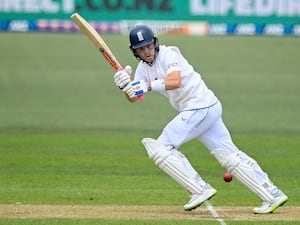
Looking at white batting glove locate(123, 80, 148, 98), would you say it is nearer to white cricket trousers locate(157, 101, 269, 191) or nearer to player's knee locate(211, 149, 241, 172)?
white cricket trousers locate(157, 101, 269, 191)

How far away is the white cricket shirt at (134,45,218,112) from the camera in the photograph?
10.5 m

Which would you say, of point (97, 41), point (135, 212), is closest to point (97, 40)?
point (97, 41)

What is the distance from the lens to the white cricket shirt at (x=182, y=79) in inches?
413

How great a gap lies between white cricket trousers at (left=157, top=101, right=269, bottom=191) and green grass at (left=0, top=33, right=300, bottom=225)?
853mm

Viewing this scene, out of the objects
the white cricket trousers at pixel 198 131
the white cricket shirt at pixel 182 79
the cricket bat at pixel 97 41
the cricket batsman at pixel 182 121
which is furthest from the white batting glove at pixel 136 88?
the cricket bat at pixel 97 41

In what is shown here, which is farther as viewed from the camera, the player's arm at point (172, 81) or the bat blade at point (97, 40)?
the bat blade at point (97, 40)

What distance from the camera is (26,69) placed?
1240 inches

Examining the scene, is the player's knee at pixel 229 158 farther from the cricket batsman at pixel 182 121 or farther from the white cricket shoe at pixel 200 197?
the white cricket shoe at pixel 200 197

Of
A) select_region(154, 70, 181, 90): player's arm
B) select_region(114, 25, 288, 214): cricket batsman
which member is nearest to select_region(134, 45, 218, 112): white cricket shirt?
select_region(114, 25, 288, 214): cricket batsman

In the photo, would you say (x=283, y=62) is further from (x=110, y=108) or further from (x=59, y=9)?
(x=110, y=108)

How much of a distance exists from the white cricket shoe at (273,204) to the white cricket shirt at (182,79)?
1.24 m

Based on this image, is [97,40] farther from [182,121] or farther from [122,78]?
Result: [182,121]

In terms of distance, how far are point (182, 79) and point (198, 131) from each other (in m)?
0.59

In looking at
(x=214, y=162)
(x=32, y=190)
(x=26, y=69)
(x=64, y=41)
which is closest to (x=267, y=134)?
(x=214, y=162)
